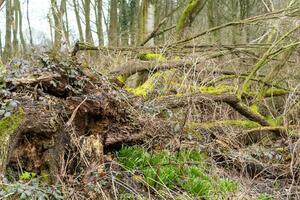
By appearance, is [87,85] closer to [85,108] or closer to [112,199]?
[85,108]

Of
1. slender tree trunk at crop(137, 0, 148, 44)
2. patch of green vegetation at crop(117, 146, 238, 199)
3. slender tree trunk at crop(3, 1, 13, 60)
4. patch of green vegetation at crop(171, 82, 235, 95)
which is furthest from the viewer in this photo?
slender tree trunk at crop(3, 1, 13, 60)

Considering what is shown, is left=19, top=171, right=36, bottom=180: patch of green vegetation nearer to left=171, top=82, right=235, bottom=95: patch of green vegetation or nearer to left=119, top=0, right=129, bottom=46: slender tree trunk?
left=171, top=82, right=235, bottom=95: patch of green vegetation

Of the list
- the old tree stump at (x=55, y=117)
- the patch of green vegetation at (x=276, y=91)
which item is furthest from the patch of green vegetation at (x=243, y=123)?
the old tree stump at (x=55, y=117)

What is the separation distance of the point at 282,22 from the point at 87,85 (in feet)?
13.2

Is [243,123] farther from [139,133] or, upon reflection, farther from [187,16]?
[187,16]

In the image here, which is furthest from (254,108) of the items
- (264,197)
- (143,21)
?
(143,21)

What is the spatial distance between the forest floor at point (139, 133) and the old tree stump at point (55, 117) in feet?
0.04

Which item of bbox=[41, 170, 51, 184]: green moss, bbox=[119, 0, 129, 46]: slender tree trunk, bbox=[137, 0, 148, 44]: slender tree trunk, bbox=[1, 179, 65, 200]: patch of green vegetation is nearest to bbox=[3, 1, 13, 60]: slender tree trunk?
bbox=[119, 0, 129, 46]: slender tree trunk

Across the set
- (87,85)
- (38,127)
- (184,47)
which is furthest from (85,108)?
(184,47)

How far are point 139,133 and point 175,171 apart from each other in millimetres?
908

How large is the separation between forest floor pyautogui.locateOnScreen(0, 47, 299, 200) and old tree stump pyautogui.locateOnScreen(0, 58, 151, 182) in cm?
1

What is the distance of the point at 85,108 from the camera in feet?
16.2

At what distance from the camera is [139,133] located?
584cm

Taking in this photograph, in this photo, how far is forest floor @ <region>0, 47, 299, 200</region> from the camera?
162 inches
